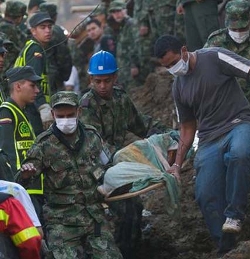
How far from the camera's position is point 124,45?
20.0 meters

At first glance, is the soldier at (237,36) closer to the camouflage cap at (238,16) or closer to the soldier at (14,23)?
the camouflage cap at (238,16)

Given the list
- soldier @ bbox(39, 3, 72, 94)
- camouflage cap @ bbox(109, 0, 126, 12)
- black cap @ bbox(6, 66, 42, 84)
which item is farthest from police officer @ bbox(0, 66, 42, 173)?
camouflage cap @ bbox(109, 0, 126, 12)

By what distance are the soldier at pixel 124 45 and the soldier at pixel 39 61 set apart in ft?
12.7

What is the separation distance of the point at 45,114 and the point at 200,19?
2424mm

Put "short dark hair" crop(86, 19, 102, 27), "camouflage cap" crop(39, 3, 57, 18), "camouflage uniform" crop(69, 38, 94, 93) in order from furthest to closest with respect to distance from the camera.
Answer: "camouflage uniform" crop(69, 38, 94, 93), "short dark hair" crop(86, 19, 102, 27), "camouflage cap" crop(39, 3, 57, 18)

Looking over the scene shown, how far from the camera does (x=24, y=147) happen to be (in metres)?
12.7

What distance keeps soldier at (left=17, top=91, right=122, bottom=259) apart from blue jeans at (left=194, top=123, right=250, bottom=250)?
3.08 ft

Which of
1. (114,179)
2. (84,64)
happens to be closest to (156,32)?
(84,64)

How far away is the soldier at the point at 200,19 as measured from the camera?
1585 cm

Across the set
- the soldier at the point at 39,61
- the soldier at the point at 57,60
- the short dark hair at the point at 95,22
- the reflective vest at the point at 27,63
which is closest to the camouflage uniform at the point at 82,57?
the short dark hair at the point at 95,22

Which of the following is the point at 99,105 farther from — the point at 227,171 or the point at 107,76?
the point at 227,171

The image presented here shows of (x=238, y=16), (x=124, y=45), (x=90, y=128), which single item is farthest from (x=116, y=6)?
(x=90, y=128)

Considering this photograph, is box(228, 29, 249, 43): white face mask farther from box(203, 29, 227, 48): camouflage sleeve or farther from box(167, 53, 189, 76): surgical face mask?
box(167, 53, 189, 76): surgical face mask

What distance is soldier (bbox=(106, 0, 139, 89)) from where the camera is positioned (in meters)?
19.7
